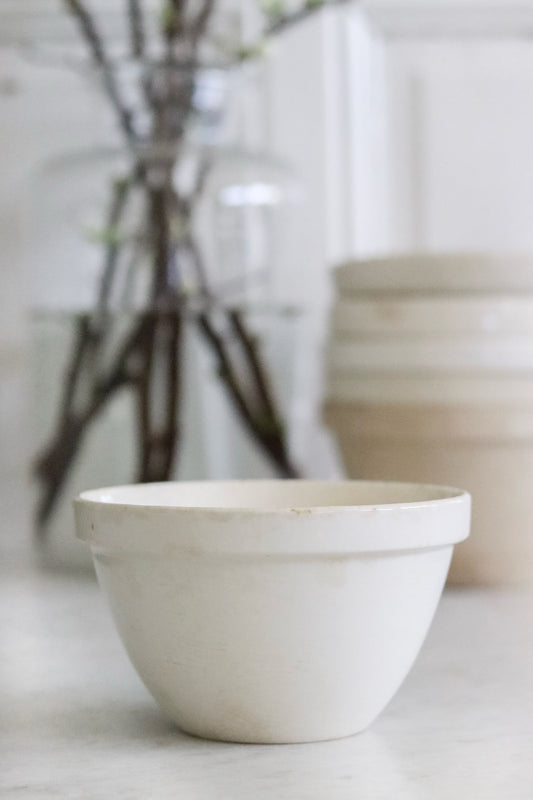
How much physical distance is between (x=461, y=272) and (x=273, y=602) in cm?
37

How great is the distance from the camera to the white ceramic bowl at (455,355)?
2.26 ft

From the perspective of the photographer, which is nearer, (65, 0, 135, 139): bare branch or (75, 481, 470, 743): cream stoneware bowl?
(75, 481, 470, 743): cream stoneware bowl

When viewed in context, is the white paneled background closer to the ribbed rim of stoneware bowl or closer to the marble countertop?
the marble countertop

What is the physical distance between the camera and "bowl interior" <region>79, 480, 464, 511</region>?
18.5 inches

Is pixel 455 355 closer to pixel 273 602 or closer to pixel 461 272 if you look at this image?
pixel 461 272

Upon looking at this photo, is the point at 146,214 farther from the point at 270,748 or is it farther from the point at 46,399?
the point at 270,748

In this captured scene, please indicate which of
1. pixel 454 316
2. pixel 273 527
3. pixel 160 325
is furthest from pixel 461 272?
pixel 273 527

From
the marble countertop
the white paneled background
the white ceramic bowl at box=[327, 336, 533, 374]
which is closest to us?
the marble countertop

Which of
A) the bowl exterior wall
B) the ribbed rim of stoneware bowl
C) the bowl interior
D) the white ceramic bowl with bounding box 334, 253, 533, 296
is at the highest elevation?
the white ceramic bowl with bounding box 334, 253, 533, 296

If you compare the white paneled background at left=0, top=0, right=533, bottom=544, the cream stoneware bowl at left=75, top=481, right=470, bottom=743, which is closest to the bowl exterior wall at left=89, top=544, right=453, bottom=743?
the cream stoneware bowl at left=75, top=481, right=470, bottom=743

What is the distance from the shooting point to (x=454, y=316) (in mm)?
693

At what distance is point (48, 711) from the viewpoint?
474mm

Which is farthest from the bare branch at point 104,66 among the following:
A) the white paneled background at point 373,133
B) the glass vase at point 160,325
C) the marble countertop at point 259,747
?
the marble countertop at point 259,747

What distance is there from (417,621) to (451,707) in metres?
0.08
